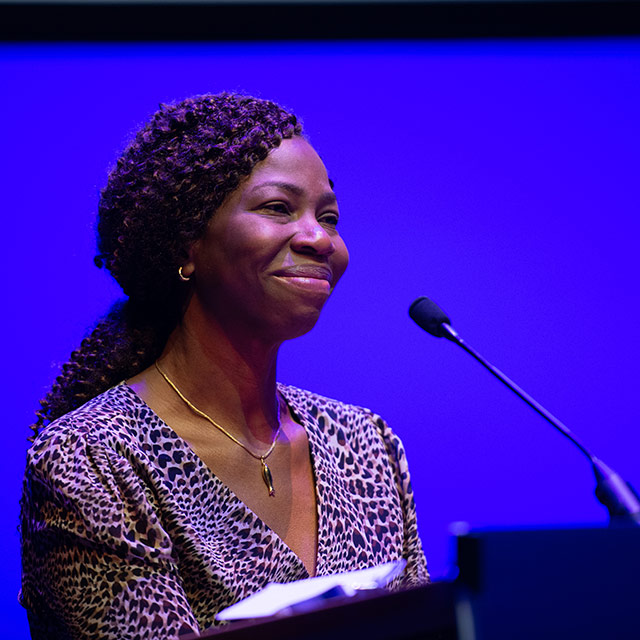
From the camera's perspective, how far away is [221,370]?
6.40ft

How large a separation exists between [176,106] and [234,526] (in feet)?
3.21

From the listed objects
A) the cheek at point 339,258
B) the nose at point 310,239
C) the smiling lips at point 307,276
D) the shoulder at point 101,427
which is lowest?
the shoulder at point 101,427

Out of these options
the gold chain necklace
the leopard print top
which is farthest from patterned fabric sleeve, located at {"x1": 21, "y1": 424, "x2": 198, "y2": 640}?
the gold chain necklace

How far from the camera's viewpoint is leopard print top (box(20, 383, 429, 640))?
1556 millimetres

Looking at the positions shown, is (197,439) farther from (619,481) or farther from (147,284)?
(619,481)

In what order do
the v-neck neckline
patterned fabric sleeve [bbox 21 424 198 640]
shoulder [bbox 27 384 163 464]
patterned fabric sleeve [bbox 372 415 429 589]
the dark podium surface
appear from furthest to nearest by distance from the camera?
1. patterned fabric sleeve [bbox 372 415 429 589]
2. the v-neck neckline
3. shoulder [bbox 27 384 163 464]
4. patterned fabric sleeve [bbox 21 424 198 640]
5. the dark podium surface

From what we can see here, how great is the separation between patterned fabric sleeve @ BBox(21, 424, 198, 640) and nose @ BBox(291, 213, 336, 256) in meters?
0.57

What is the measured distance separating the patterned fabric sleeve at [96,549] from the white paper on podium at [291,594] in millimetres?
404

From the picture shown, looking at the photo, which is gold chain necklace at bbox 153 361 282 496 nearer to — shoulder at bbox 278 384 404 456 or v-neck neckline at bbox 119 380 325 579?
v-neck neckline at bbox 119 380 325 579

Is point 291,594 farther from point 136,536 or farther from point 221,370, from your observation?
point 221,370

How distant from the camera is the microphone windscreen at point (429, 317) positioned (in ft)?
6.25

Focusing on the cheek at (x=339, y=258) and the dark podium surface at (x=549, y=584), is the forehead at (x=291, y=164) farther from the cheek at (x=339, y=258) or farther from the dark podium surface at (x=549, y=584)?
the dark podium surface at (x=549, y=584)

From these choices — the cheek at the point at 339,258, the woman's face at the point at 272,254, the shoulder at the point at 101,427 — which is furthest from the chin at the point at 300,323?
the shoulder at the point at 101,427

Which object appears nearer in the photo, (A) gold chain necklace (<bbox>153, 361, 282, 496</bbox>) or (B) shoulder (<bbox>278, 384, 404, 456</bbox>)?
(A) gold chain necklace (<bbox>153, 361, 282, 496</bbox>)
